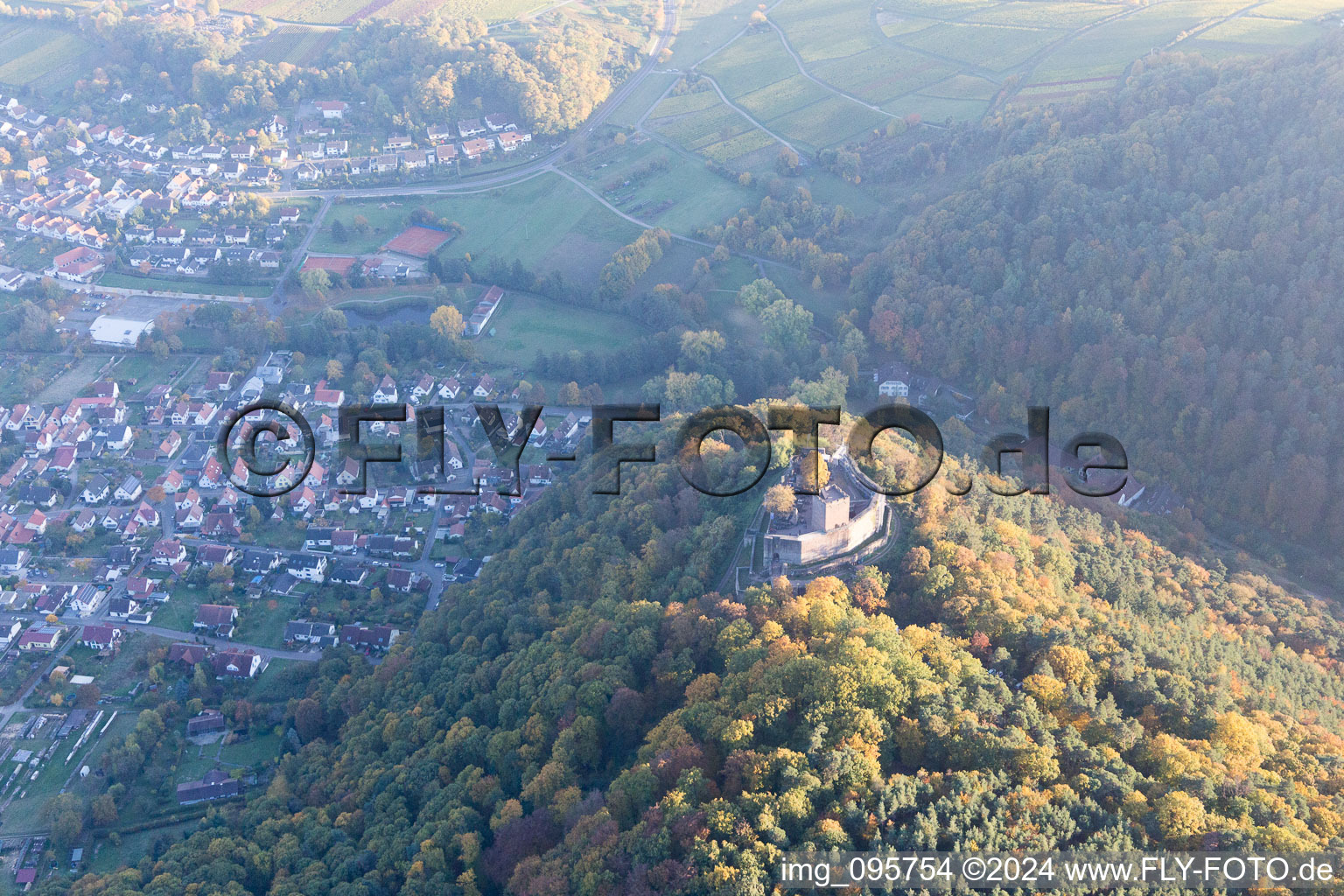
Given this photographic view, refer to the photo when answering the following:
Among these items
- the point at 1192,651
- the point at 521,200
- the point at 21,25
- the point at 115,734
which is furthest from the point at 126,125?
the point at 1192,651

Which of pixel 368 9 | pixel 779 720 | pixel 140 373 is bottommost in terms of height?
pixel 779 720

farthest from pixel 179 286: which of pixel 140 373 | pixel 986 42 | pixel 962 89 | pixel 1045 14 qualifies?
pixel 1045 14

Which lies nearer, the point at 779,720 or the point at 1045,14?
the point at 779,720

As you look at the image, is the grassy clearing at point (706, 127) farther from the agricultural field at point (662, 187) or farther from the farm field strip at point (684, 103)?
the agricultural field at point (662, 187)

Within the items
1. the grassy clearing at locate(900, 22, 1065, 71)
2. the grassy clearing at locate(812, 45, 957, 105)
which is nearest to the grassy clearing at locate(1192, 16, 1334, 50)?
the grassy clearing at locate(900, 22, 1065, 71)

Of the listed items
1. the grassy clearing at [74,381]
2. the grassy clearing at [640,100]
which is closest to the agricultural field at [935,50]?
the grassy clearing at [640,100]

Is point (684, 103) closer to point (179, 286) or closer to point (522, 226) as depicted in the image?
point (522, 226)

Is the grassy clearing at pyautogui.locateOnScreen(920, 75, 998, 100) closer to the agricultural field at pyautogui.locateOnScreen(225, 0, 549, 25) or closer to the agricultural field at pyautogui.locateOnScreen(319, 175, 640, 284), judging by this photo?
the agricultural field at pyautogui.locateOnScreen(319, 175, 640, 284)
